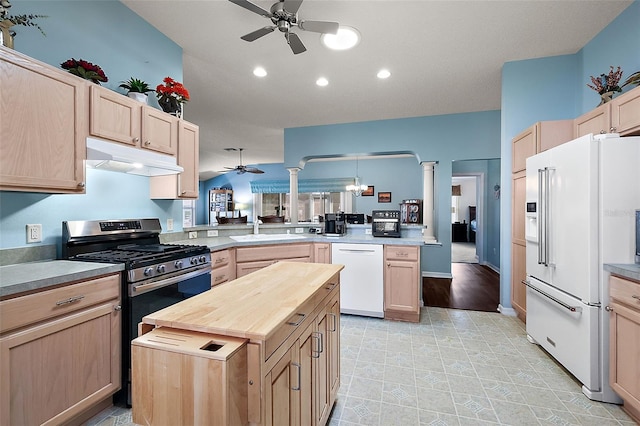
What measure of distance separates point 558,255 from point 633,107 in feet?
3.54

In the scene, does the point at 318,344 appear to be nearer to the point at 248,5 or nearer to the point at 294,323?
the point at 294,323

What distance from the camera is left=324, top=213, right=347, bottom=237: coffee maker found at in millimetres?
3730

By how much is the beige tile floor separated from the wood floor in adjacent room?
0.78m

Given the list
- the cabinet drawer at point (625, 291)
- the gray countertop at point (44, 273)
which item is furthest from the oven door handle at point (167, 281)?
the cabinet drawer at point (625, 291)

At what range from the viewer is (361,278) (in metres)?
3.32

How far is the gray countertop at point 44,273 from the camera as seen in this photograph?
1.27 meters

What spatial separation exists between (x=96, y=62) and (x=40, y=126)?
0.86m

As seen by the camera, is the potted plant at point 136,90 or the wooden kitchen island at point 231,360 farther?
the potted plant at point 136,90

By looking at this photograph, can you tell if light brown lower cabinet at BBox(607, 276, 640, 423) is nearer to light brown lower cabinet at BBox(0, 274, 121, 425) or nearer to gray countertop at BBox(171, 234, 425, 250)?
gray countertop at BBox(171, 234, 425, 250)

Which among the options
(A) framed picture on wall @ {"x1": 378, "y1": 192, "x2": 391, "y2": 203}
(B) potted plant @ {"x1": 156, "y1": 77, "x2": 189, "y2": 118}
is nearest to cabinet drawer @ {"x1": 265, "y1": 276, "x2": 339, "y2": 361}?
(B) potted plant @ {"x1": 156, "y1": 77, "x2": 189, "y2": 118}

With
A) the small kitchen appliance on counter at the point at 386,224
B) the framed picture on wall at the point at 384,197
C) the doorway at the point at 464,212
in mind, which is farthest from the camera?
the doorway at the point at 464,212

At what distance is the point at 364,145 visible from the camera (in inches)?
195

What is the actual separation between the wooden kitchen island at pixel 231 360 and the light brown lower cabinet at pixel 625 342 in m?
1.78

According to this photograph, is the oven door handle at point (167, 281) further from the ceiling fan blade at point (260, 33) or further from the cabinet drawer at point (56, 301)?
the ceiling fan blade at point (260, 33)
